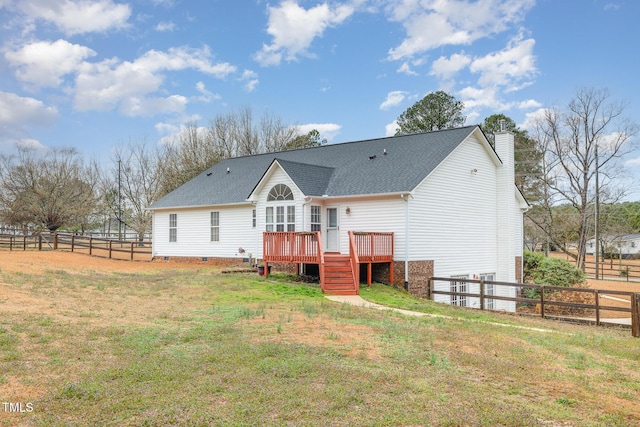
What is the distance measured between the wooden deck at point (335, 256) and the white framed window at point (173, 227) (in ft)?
34.7

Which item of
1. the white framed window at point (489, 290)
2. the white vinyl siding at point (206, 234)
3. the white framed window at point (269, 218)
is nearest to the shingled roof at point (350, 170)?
the white vinyl siding at point (206, 234)

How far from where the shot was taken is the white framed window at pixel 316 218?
20269 millimetres

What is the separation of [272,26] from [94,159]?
131 ft

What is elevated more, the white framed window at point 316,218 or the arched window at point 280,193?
the arched window at point 280,193

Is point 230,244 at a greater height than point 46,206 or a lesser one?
lesser

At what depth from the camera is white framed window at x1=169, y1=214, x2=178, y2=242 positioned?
27719 mm

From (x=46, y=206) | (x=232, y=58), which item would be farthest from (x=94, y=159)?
(x=232, y=58)

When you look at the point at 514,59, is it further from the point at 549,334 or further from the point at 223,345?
the point at 223,345

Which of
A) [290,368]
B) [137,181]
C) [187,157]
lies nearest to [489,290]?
[290,368]

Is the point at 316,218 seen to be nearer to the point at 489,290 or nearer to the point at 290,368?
the point at 489,290

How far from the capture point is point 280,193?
20.6m

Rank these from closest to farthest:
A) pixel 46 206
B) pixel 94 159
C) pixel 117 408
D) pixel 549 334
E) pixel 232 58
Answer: pixel 117 408
pixel 549 334
pixel 232 58
pixel 46 206
pixel 94 159

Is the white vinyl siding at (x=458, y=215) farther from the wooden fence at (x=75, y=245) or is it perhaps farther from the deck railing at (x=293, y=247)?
the wooden fence at (x=75, y=245)

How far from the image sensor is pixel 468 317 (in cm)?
1329
